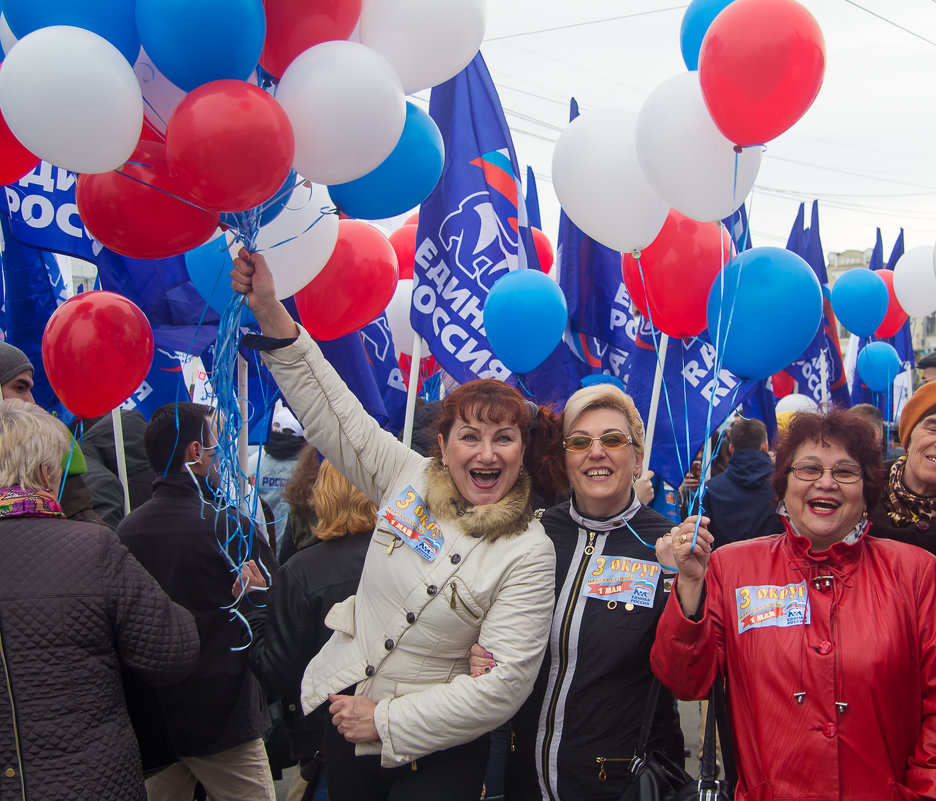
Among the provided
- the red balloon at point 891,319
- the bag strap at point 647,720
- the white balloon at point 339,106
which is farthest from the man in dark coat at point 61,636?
the red balloon at point 891,319

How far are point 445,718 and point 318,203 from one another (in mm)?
1770

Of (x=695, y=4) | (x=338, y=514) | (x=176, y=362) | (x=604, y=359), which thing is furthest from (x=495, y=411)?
(x=176, y=362)

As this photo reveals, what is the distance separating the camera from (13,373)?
322 centimetres

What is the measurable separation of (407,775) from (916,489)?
6.02 feet

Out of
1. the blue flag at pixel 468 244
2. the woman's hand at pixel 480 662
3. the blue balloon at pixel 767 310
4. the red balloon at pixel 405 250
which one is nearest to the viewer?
the woman's hand at pixel 480 662

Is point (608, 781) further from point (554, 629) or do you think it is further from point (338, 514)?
point (338, 514)

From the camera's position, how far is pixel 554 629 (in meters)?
2.46

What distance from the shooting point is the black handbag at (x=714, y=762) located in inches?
85.0

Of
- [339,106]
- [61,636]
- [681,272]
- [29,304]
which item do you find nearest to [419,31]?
[339,106]

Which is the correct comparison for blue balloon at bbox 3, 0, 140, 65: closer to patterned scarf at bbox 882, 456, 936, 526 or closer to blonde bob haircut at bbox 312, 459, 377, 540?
blonde bob haircut at bbox 312, 459, 377, 540

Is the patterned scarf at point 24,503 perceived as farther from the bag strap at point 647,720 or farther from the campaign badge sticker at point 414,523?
the bag strap at point 647,720

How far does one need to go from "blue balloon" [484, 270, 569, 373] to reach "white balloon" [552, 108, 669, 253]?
27.9 inches

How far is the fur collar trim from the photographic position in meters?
2.37

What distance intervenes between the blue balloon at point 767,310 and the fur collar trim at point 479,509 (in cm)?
88
